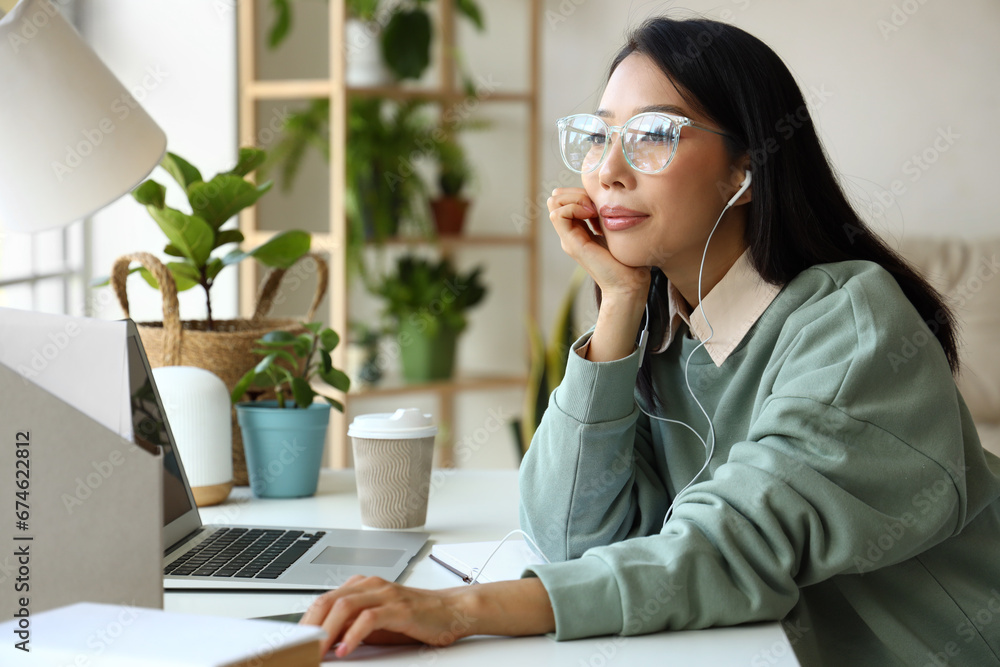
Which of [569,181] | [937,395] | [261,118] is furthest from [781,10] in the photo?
[937,395]

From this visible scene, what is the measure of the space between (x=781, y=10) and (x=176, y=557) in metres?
2.52

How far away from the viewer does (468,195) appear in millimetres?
3361

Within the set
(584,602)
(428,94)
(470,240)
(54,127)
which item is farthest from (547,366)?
(584,602)

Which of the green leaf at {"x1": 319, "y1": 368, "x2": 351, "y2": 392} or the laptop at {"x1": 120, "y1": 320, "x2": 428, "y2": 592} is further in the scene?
the green leaf at {"x1": 319, "y1": 368, "x2": 351, "y2": 392}

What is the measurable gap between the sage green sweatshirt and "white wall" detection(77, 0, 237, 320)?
5.33 ft

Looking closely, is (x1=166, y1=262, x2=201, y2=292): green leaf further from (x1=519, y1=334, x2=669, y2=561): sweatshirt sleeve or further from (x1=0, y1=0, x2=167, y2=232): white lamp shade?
(x1=519, y1=334, x2=669, y2=561): sweatshirt sleeve

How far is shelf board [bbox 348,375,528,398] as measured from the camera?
9.52 ft

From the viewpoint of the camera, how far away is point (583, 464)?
1068 millimetres

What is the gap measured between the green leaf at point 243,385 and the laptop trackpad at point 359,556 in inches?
14.2

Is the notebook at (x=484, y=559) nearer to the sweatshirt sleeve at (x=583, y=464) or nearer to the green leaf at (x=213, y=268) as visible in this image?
the sweatshirt sleeve at (x=583, y=464)

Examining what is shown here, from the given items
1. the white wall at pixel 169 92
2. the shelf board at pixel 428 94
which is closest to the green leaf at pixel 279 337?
the white wall at pixel 169 92

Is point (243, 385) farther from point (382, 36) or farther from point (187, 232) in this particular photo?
point (382, 36)

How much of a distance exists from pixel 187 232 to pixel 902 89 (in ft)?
7.40

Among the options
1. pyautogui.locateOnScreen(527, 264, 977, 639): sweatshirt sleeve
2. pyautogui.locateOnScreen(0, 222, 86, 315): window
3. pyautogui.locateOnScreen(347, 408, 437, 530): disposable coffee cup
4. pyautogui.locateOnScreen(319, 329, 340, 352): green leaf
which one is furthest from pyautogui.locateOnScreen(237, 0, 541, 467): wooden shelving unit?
pyautogui.locateOnScreen(527, 264, 977, 639): sweatshirt sleeve
